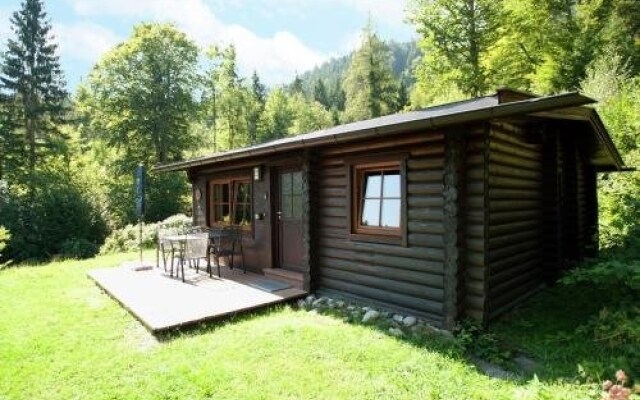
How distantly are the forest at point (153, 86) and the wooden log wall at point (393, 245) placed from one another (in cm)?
955

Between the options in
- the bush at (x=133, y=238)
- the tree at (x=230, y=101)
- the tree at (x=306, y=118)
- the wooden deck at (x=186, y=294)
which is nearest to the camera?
the wooden deck at (x=186, y=294)

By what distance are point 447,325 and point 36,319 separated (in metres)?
5.69

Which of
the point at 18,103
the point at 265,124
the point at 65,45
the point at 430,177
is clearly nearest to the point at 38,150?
the point at 18,103

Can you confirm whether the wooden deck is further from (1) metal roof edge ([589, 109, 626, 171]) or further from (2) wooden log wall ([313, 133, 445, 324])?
(1) metal roof edge ([589, 109, 626, 171])

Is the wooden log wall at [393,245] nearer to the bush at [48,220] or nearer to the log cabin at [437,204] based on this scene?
the log cabin at [437,204]

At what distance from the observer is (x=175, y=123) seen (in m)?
22.9

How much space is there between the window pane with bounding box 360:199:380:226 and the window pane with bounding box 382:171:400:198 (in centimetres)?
21

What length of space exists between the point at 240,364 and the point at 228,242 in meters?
5.06

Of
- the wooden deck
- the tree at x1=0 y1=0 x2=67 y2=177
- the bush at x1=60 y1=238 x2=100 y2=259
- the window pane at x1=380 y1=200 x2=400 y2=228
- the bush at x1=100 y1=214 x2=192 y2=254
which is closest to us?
the wooden deck

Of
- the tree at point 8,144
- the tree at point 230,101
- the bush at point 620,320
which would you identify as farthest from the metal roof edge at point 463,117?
the tree at point 230,101

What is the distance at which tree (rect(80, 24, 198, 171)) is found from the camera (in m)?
21.8

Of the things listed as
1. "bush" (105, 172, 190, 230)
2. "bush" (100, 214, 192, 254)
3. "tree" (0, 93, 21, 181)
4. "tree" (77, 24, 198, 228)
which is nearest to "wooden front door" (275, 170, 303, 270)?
"bush" (100, 214, 192, 254)

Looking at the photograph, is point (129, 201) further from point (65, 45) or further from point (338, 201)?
point (338, 201)

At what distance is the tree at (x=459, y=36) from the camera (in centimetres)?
1842
